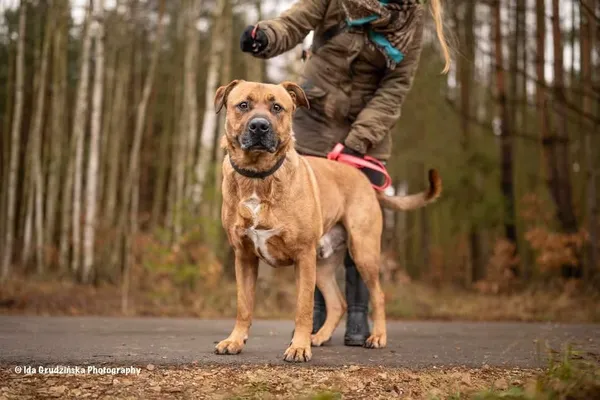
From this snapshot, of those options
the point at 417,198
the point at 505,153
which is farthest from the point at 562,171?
the point at 417,198

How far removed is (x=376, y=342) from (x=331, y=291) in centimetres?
51

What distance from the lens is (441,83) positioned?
1502cm

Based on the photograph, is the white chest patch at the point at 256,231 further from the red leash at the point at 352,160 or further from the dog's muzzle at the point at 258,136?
the red leash at the point at 352,160

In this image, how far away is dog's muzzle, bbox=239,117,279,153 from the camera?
3906mm

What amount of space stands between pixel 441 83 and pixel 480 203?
3036mm

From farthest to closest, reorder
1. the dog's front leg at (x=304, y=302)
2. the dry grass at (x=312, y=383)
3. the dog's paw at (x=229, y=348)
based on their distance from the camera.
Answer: the dog's paw at (x=229, y=348), the dog's front leg at (x=304, y=302), the dry grass at (x=312, y=383)

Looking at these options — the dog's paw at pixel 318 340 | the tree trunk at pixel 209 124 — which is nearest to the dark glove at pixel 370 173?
the dog's paw at pixel 318 340

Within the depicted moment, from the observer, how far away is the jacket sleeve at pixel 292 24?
4817 mm

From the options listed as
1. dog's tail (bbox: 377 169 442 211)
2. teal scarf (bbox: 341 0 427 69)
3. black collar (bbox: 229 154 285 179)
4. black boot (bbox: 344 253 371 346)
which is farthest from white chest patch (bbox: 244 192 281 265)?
teal scarf (bbox: 341 0 427 69)

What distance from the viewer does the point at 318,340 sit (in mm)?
4738

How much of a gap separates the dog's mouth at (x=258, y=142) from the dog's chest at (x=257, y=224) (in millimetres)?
294

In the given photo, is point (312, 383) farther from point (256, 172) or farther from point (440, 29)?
point (440, 29)

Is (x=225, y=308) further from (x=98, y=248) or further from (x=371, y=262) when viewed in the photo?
(x=98, y=248)

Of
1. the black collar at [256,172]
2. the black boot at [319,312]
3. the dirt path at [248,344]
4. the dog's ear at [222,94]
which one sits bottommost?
the dirt path at [248,344]
